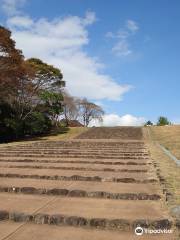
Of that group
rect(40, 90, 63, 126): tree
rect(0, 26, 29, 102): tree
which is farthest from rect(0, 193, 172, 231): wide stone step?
rect(40, 90, 63, 126): tree

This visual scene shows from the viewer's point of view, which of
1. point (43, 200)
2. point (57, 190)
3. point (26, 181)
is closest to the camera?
point (43, 200)

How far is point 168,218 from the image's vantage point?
369cm

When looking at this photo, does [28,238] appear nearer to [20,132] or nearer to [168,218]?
[168,218]

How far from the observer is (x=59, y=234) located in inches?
132

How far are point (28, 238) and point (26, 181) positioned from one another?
10.0ft

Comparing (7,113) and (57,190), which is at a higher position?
(7,113)

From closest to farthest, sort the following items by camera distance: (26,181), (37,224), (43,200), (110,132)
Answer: (37,224) < (43,200) < (26,181) < (110,132)

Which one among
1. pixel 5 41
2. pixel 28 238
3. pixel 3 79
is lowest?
pixel 28 238

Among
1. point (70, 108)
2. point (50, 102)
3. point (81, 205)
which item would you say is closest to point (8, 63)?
point (50, 102)

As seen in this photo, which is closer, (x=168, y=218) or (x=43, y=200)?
(x=168, y=218)

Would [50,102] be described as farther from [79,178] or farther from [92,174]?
[79,178]

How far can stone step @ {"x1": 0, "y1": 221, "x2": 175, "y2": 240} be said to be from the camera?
324cm

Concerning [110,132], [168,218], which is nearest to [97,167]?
[168,218]

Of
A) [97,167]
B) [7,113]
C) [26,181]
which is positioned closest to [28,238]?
[26,181]
